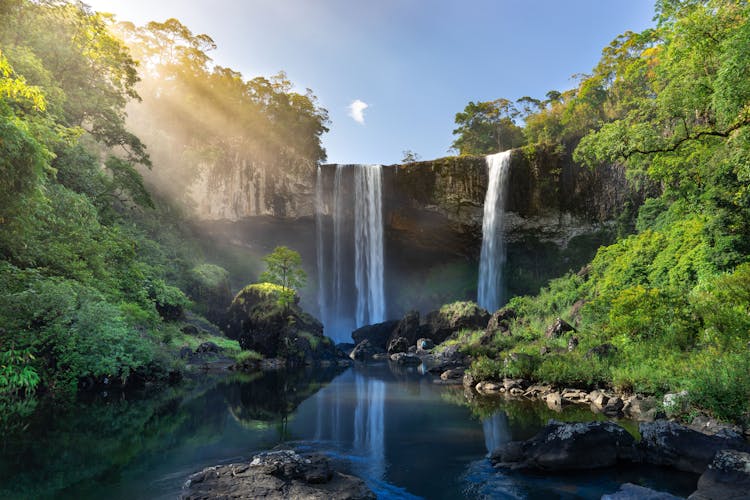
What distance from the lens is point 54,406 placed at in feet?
33.1

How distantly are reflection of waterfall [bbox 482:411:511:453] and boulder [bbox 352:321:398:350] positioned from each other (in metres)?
21.1

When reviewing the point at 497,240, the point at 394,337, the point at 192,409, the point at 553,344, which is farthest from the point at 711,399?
the point at 497,240

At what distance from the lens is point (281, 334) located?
2247 centimetres

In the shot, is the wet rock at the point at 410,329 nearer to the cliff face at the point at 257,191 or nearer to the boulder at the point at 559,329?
the boulder at the point at 559,329

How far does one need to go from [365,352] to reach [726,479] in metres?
23.0

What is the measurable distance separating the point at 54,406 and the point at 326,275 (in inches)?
1119

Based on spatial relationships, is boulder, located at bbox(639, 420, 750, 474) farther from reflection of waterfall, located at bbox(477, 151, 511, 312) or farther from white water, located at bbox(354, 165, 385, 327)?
white water, located at bbox(354, 165, 385, 327)

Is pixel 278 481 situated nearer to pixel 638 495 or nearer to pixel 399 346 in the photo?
pixel 638 495

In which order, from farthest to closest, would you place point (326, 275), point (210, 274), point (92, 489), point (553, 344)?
1. point (326, 275)
2. point (210, 274)
3. point (553, 344)
4. point (92, 489)

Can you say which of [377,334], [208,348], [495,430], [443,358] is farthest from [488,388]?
[377,334]

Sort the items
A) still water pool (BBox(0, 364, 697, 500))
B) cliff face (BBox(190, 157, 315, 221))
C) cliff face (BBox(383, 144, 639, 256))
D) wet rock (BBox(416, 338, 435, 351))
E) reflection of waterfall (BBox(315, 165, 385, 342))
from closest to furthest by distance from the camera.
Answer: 1. still water pool (BBox(0, 364, 697, 500))
2. wet rock (BBox(416, 338, 435, 351))
3. cliff face (BBox(383, 144, 639, 256))
4. cliff face (BBox(190, 157, 315, 221))
5. reflection of waterfall (BBox(315, 165, 385, 342))

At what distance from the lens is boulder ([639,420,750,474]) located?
5.69 meters

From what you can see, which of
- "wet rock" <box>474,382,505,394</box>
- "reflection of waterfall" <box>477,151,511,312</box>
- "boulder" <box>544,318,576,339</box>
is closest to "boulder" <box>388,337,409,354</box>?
"reflection of waterfall" <box>477,151,511,312</box>

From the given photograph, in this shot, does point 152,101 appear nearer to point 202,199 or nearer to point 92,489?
A: point 202,199
